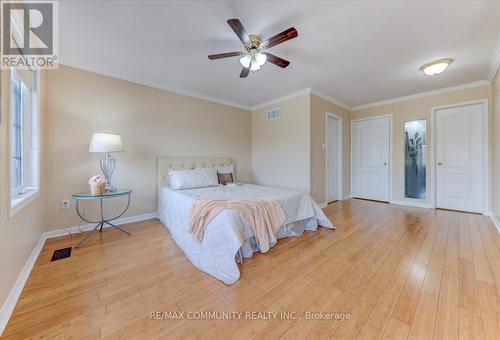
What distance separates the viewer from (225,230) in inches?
75.5

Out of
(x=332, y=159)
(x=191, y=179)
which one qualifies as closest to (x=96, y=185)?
(x=191, y=179)

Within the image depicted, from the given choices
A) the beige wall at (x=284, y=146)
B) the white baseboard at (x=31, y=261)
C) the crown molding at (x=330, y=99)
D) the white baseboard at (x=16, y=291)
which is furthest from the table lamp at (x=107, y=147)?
the crown molding at (x=330, y=99)

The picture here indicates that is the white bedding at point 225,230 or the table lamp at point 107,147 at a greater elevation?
the table lamp at point 107,147

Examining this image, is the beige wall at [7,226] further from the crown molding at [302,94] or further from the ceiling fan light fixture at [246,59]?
the crown molding at [302,94]

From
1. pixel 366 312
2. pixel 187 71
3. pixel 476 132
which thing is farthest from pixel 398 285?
pixel 476 132

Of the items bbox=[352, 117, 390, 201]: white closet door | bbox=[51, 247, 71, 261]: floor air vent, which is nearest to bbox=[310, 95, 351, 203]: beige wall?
bbox=[352, 117, 390, 201]: white closet door

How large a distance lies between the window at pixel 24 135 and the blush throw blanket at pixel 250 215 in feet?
4.86

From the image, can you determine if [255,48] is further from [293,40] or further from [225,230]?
[225,230]

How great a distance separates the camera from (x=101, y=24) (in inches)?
79.7

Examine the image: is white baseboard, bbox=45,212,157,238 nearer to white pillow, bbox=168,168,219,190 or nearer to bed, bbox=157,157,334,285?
bed, bbox=157,157,334,285

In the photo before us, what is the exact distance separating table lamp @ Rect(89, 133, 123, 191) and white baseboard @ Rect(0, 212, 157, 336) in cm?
63

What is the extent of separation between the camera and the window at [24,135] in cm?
184

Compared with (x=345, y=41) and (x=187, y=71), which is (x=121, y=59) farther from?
(x=345, y=41)

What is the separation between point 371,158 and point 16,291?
6.05 m
